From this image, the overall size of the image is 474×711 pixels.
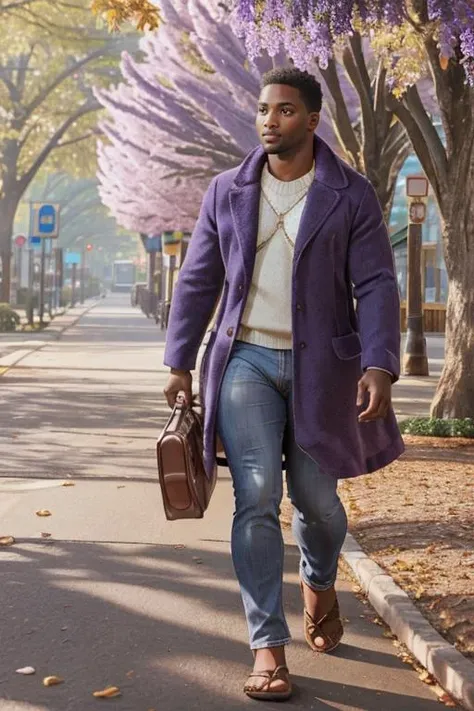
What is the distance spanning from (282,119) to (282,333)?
0.66 m

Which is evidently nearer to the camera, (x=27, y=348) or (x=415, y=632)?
(x=415, y=632)

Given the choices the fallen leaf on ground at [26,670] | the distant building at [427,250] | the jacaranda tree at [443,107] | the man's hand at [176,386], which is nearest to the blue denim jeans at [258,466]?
the man's hand at [176,386]

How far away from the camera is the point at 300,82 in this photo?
4.96 m

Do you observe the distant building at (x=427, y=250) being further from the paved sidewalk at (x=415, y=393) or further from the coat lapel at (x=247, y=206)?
the coat lapel at (x=247, y=206)

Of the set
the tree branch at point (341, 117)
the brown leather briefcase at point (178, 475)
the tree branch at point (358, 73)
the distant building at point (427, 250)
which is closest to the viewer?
the brown leather briefcase at point (178, 475)

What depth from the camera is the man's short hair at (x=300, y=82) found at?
4953 mm

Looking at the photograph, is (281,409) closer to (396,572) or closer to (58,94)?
(396,572)

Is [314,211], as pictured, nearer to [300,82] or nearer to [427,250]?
[300,82]

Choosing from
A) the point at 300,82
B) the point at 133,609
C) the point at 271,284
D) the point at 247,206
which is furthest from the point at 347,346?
the point at 133,609

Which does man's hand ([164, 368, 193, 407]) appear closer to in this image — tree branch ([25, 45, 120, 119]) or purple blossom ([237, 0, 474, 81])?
purple blossom ([237, 0, 474, 81])

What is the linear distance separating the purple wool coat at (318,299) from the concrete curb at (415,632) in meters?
0.68

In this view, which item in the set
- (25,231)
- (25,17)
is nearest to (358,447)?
(25,17)

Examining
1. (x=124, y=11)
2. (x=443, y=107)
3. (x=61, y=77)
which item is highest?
(x=61, y=77)

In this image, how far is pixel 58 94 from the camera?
45312mm
